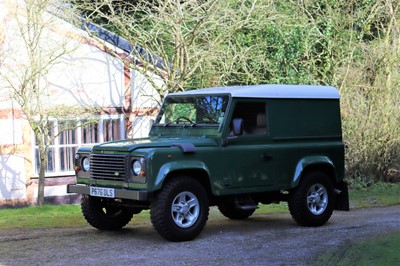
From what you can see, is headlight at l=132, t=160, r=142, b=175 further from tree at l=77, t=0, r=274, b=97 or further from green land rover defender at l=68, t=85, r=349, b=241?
tree at l=77, t=0, r=274, b=97

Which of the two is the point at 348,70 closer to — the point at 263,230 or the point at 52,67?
the point at 52,67

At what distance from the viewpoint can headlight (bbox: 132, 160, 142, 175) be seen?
10048mm

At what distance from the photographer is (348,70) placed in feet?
64.3

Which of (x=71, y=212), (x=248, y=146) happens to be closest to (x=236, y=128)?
(x=248, y=146)

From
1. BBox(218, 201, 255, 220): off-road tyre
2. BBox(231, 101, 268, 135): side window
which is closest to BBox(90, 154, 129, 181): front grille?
BBox(231, 101, 268, 135): side window

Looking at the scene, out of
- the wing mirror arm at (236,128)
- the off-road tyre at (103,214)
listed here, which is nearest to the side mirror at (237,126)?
the wing mirror arm at (236,128)

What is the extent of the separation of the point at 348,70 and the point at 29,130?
8.10 meters

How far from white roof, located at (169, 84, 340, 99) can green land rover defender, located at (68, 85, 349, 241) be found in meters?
0.02

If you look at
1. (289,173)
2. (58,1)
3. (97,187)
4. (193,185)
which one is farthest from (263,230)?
(58,1)

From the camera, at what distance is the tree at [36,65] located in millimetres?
16531

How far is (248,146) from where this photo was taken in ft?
36.6

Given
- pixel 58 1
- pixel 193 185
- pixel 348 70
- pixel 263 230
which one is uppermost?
pixel 58 1

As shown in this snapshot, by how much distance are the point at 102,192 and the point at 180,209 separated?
1121mm

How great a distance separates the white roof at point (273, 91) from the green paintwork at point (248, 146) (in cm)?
2
